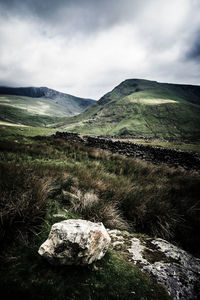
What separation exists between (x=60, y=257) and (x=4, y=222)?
3.03 feet

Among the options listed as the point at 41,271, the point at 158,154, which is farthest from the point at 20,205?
the point at 158,154

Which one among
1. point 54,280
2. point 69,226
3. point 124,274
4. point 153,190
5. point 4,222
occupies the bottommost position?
point 153,190

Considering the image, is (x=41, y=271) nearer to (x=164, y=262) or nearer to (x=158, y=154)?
(x=164, y=262)

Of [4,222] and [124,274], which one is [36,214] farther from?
[124,274]

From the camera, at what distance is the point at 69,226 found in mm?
1564

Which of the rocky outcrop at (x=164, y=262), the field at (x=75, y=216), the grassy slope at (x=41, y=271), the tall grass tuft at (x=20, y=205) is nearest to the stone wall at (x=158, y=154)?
the field at (x=75, y=216)

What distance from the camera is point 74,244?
4.81 feet

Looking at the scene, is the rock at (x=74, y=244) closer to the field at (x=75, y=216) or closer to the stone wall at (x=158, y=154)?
the field at (x=75, y=216)

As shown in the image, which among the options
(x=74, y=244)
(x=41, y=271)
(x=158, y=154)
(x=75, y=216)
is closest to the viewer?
(x=41, y=271)

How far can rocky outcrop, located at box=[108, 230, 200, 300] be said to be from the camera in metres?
1.44

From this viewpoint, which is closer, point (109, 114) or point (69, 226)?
point (69, 226)

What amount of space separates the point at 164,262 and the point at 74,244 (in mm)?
1300

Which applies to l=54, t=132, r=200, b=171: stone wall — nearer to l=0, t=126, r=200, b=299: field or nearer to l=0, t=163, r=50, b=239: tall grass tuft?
l=0, t=126, r=200, b=299: field

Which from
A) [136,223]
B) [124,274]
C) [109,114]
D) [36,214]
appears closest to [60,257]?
[124,274]
